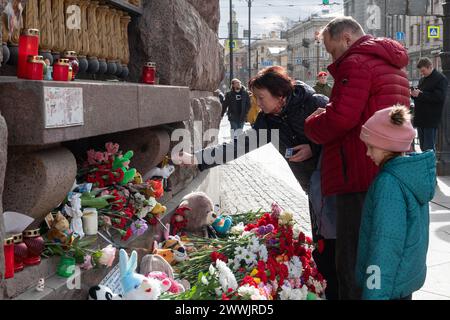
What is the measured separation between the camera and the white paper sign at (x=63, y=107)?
2586 millimetres

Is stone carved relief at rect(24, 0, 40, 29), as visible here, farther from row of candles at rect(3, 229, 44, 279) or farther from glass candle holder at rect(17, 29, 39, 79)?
row of candles at rect(3, 229, 44, 279)

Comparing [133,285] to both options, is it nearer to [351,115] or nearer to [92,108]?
[92,108]

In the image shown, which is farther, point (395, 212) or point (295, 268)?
point (295, 268)

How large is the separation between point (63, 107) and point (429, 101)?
287 inches

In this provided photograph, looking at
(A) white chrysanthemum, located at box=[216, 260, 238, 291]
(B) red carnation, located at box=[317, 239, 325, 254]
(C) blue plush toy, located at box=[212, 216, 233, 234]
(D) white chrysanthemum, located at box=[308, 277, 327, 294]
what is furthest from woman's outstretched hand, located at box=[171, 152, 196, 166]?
(A) white chrysanthemum, located at box=[216, 260, 238, 291]

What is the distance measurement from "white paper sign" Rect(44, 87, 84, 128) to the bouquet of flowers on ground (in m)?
0.98

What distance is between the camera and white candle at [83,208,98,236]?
3361 mm

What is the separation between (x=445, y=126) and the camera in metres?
10.2

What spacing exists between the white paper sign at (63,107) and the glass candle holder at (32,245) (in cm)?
45

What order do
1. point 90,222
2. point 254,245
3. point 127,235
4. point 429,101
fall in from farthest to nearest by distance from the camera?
point 429,101
point 254,245
point 127,235
point 90,222

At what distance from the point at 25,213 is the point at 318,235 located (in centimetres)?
180

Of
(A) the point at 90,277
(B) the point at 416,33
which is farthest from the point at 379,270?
(B) the point at 416,33

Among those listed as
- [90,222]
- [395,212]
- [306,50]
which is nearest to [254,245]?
[90,222]

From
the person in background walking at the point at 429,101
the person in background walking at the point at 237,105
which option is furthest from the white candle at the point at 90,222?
the person in background walking at the point at 237,105
